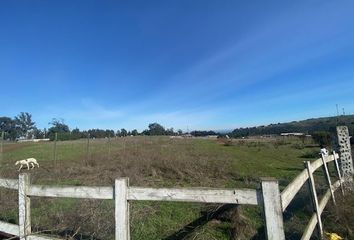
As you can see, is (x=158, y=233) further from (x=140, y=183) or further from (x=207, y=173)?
(x=207, y=173)

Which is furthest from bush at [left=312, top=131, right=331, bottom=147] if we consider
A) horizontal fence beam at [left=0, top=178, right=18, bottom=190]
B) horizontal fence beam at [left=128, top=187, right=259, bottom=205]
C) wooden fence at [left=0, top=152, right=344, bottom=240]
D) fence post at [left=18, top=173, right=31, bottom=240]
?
fence post at [left=18, top=173, right=31, bottom=240]

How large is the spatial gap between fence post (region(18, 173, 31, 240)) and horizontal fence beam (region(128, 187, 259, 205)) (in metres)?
1.75

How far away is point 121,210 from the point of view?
13.6ft

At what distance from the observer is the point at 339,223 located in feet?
21.7

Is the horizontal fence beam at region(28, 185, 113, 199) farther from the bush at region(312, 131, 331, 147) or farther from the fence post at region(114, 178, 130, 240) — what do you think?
the bush at region(312, 131, 331, 147)

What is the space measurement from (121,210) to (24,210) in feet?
5.49

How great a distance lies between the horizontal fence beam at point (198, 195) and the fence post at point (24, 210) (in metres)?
1.75

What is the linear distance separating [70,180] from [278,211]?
10.8m

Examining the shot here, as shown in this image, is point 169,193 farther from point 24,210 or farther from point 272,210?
point 24,210

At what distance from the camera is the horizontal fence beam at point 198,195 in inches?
144

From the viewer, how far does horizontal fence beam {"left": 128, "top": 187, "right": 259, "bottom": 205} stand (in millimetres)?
3661

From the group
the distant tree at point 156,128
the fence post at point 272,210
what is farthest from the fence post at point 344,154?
the distant tree at point 156,128

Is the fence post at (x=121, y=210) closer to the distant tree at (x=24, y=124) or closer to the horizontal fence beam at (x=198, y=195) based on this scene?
the horizontal fence beam at (x=198, y=195)

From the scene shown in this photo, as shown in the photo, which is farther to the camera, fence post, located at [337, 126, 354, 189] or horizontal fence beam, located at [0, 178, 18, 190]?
fence post, located at [337, 126, 354, 189]
